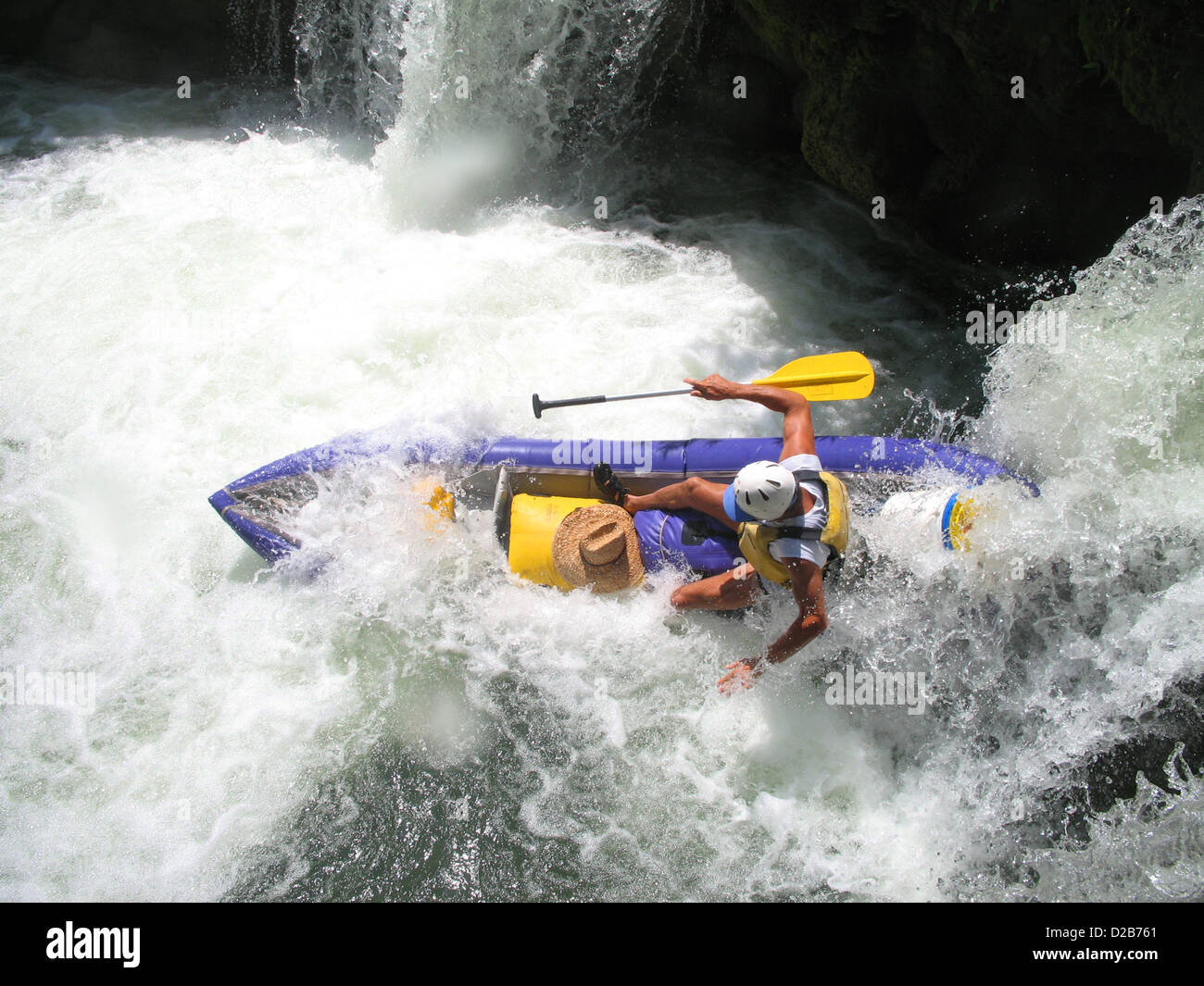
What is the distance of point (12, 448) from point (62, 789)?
283 cm

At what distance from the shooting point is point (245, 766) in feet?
13.3

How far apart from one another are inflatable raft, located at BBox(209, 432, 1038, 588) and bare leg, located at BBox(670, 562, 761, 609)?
16 cm

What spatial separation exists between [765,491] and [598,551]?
104 centimetres

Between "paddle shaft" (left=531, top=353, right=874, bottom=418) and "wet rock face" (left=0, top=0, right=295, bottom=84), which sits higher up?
"wet rock face" (left=0, top=0, right=295, bottom=84)

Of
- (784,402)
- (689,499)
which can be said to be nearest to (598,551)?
(689,499)

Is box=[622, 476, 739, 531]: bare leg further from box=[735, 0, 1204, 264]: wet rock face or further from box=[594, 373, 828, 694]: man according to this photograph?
box=[735, 0, 1204, 264]: wet rock face

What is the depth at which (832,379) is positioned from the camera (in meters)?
4.57

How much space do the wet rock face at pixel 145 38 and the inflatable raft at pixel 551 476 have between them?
6352 millimetres

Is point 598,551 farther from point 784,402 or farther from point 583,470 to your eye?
point 784,402

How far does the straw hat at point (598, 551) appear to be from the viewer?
13.8 feet

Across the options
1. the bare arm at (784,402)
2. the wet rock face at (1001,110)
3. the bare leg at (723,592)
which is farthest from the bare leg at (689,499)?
the wet rock face at (1001,110)

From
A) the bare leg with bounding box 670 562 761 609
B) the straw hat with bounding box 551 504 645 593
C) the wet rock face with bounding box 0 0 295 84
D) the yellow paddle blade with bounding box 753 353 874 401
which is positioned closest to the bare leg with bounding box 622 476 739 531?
the straw hat with bounding box 551 504 645 593

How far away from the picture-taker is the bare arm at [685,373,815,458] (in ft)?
12.9
